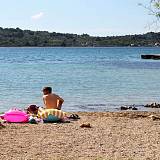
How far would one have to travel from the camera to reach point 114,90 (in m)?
32.5

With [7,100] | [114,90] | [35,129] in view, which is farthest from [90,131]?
[114,90]

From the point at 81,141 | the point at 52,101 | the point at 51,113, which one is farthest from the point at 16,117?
the point at 81,141

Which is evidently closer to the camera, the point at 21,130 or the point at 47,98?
the point at 21,130

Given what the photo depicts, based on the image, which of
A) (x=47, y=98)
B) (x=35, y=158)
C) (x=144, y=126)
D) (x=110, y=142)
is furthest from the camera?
(x=47, y=98)

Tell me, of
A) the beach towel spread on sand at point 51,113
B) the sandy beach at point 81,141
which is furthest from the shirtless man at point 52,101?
the sandy beach at point 81,141

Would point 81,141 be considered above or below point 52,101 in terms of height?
below

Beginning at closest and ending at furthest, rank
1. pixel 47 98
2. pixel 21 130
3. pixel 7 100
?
pixel 21 130 < pixel 47 98 < pixel 7 100

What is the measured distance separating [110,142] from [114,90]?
67.8 feet

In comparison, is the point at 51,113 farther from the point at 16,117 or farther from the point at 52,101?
the point at 52,101

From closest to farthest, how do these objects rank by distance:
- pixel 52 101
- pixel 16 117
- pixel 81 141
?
A: pixel 81 141 → pixel 16 117 → pixel 52 101

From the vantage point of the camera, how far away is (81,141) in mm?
12000

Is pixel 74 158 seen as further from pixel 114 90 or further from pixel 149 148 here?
pixel 114 90

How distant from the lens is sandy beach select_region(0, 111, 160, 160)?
10367 millimetres

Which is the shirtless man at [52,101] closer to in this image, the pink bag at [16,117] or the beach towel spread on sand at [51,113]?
the beach towel spread on sand at [51,113]
